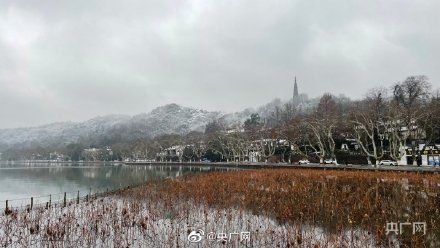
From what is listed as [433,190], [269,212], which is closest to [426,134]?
[433,190]

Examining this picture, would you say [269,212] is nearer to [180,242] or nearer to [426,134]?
[180,242]

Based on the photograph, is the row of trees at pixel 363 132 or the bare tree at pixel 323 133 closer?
the row of trees at pixel 363 132

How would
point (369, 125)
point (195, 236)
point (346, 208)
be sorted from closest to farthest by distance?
point (195, 236), point (346, 208), point (369, 125)

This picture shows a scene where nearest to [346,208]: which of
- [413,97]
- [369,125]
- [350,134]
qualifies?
[369,125]

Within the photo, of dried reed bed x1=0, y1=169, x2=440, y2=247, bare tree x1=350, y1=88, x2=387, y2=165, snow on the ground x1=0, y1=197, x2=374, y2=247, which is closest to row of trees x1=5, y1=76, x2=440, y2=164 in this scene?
bare tree x1=350, y1=88, x2=387, y2=165

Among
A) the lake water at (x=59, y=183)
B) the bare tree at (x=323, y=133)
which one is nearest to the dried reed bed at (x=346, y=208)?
the lake water at (x=59, y=183)

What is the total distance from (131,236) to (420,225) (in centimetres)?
987

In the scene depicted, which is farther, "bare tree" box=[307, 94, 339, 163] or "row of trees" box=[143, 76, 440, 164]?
"bare tree" box=[307, 94, 339, 163]

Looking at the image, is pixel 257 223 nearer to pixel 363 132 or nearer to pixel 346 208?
pixel 346 208

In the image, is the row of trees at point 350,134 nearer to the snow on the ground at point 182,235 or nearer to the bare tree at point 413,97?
the bare tree at point 413,97

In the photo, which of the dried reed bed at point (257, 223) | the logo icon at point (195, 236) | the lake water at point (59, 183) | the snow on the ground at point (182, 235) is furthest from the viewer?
the lake water at point (59, 183)

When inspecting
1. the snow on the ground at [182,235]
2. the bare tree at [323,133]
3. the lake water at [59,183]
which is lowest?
the lake water at [59,183]

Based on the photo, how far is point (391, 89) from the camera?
75000 millimetres

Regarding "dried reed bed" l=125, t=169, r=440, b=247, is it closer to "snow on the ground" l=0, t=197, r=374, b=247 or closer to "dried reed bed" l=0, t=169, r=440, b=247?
"dried reed bed" l=0, t=169, r=440, b=247
